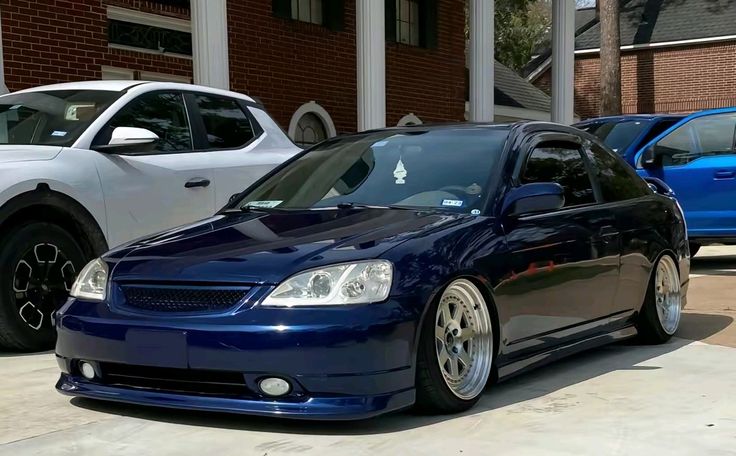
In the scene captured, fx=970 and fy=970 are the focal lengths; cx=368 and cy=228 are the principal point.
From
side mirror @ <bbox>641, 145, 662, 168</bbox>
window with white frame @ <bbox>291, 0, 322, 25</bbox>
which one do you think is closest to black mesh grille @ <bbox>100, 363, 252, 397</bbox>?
side mirror @ <bbox>641, 145, 662, 168</bbox>

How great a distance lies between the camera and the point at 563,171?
5812 millimetres

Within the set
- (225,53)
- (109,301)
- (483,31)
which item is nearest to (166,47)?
(225,53)

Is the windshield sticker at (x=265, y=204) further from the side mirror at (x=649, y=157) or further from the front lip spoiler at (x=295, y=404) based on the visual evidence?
the side mirror at (x=649, y=157)

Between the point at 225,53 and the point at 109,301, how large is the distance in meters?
7.56

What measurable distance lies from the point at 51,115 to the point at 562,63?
40.7 feet

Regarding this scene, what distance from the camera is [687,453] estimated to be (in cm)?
391

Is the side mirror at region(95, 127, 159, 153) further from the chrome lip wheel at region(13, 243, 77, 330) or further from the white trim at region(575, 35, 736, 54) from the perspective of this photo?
the white trim at region(575, 35, 736, 54)

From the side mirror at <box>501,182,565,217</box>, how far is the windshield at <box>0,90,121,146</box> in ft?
9.49

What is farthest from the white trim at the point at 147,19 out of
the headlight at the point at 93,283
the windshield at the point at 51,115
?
the headlight at the point at 93,283

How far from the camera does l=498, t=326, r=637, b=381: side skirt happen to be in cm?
486

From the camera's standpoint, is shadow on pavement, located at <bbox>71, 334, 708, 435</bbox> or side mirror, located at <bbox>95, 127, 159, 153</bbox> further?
side mirror, located at <bbox>95, 127, 159, 153</bbox>

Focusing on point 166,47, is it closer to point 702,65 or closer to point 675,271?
point 675,271

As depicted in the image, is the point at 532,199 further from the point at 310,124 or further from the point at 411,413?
the point at 310,124

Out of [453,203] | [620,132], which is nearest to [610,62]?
[620,132]
